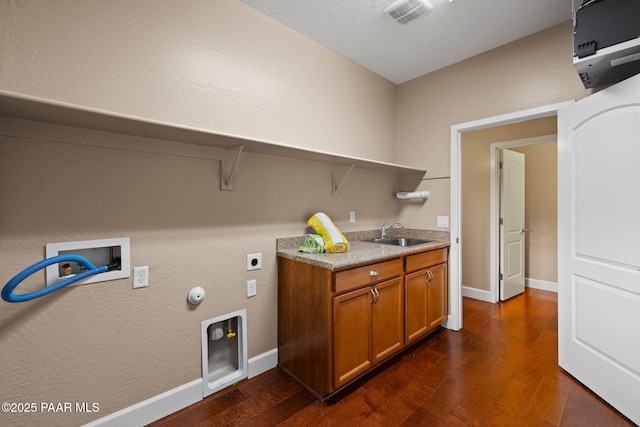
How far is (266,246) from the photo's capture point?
204 centimetres

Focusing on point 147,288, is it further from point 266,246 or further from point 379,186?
point 379,186

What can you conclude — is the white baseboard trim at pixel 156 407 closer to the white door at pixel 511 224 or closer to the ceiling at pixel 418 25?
the ceiling at pixel 418 25

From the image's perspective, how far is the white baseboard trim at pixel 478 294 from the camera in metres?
3.49

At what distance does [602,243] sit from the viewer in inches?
68.8

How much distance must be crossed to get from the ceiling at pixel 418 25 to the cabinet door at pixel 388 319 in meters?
2.01

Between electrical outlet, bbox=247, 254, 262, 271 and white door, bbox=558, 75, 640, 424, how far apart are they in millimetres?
2252

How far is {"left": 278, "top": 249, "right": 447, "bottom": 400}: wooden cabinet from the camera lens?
1680 millimetres

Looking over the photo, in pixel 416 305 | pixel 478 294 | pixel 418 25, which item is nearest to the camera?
pixel 418 25

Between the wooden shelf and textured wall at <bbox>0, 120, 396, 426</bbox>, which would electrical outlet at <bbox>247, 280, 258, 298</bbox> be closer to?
textured wall at <bbox>0, 120, 396, 426</bbox>

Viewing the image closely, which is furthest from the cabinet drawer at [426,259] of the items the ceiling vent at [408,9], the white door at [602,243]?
the ceiling vent at [408,9]

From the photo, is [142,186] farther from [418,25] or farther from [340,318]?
[418,25]

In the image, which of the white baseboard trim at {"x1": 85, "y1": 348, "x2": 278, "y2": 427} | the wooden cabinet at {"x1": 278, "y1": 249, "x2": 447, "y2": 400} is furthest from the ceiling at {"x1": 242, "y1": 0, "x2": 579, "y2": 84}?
the white baseboard trim at {"x1": 85, "y1": 348, "x2": 278, "y2": 427}

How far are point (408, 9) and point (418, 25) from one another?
0.26 m

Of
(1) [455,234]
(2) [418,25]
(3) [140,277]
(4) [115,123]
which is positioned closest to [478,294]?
(1) [455,234]
